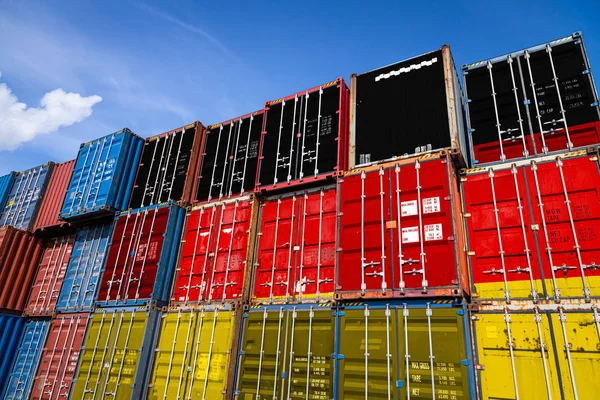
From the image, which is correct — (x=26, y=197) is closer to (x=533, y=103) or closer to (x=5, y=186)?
(x=5, y=186)

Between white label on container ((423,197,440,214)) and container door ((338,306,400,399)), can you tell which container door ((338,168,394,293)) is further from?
white label on container ((423,197,440,214))

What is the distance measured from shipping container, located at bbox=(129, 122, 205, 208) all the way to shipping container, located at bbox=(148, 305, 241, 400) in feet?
14.8

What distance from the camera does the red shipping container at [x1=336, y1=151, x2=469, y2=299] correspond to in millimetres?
8852

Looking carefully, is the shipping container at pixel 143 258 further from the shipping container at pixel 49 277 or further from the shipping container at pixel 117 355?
the shipping container at pixel 49 277

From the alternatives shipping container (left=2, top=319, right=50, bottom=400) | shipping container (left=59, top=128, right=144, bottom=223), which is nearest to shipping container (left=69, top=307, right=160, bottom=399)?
shipping container (left=2, top=319, right=50, bottom=400)

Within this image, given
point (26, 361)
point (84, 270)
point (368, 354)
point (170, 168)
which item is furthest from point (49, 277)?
point (368, 354)

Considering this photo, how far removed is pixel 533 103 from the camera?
10.0 meters

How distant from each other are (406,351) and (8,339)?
15.1 meters

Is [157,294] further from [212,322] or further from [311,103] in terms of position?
[311,103]

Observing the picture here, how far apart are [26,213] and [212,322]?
12.7 meters

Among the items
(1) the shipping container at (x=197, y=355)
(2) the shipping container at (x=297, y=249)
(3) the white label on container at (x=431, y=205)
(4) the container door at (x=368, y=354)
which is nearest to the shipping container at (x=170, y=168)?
(2) the shipping container at (x=297, y=249)

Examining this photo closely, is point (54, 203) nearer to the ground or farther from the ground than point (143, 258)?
farther from the ground

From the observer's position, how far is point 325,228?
1109 centimetres

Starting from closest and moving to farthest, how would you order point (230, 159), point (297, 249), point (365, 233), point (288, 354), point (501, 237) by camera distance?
1. point (501, 237)
2. point (288, 354)
3. point (365, 233)
4. point (297, 249)
5. point (230, 159)
